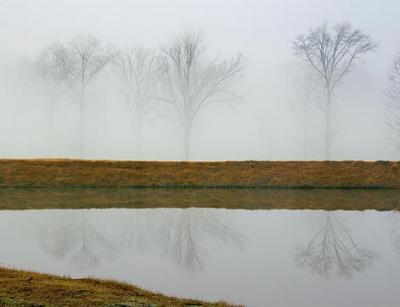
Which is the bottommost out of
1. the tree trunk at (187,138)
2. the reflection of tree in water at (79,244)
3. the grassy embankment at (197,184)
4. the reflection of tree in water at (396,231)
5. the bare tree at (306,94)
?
the reflection of tree in water at (79,244)

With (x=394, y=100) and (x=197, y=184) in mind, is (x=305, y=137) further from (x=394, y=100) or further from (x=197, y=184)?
(x=197, y=184)

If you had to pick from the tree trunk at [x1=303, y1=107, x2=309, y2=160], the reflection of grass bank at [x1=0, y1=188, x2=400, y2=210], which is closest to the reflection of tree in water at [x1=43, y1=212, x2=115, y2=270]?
the reflection of grass bank at [x1=0, y1=188, x2=400, y2=210]

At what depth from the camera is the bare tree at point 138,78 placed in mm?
36562

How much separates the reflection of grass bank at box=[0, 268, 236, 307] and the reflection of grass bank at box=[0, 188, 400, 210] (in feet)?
29.0

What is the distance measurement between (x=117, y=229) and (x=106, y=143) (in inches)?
1060

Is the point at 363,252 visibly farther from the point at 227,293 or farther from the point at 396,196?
the point at 396,196

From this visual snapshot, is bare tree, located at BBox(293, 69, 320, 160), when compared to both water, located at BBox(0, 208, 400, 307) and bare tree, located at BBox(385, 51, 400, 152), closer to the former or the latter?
bare tree, located at BBox(385, 51, 400, 152)

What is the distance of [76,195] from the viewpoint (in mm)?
18688

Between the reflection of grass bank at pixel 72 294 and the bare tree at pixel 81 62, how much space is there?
2895 centimetres

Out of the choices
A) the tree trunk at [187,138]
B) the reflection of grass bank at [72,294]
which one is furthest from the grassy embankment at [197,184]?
the tree trunk at [187,138]

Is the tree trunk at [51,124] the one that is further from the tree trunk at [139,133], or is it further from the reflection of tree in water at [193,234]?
the reflection of tree in water at [193,234]

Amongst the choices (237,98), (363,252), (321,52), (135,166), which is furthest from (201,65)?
(363,252)

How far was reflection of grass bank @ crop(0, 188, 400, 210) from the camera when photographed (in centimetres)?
1614

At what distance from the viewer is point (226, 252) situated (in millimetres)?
9617
